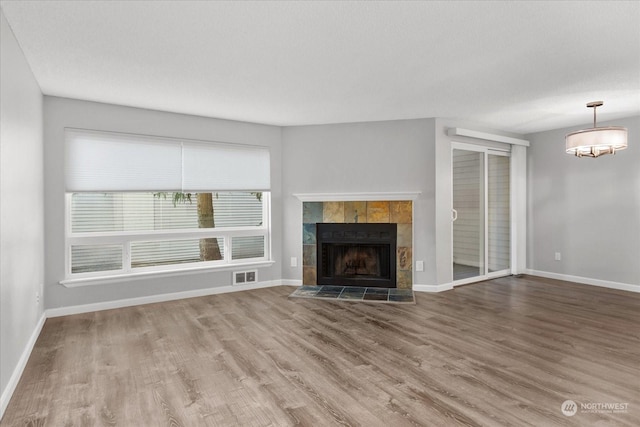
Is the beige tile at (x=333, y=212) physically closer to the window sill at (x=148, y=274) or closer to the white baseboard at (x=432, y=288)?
the window sill at (x=148, y=274)

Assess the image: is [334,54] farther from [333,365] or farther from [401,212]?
[401,212]

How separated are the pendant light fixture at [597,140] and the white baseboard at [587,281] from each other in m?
2.10

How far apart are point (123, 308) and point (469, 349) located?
12.0 ft

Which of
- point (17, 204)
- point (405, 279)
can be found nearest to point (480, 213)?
point (405, 279)

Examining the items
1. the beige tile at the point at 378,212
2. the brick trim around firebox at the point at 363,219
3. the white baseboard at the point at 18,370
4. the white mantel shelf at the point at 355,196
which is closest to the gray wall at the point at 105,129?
the white baseboard at the point at 18,370

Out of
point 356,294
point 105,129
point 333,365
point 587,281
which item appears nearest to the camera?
point 333,365

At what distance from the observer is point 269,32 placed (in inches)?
94.4

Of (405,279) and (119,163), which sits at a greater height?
(119,163)

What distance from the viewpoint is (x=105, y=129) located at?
13.1ft

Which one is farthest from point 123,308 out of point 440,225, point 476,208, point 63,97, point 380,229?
point 476,208

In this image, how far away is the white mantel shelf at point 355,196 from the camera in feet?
15.9

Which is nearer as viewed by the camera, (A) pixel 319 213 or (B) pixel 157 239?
(B) pixel 157 239

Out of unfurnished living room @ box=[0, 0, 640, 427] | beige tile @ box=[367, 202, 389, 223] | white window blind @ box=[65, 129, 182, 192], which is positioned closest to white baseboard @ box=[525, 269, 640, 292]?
unfurnished living room @ box=[0, 0, 640, 427]

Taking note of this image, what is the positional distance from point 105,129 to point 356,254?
11.5ft
